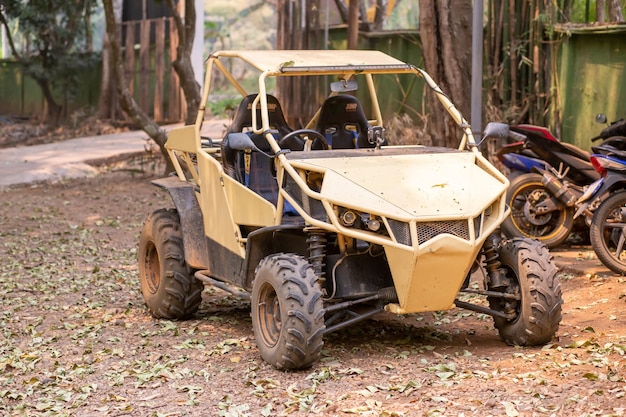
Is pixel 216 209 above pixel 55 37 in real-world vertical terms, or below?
below

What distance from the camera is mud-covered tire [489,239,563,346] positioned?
257 inches

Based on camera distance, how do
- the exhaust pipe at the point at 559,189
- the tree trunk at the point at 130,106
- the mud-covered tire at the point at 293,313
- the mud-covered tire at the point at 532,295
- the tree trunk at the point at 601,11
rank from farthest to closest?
the tree trunk at the point at 130,106, the tree trunk at the point at 601,11, the exhaust pipe at the point at 559,189, the mud-covered tire at the point at 532,295, the mud-covered tire at the point at 293,313

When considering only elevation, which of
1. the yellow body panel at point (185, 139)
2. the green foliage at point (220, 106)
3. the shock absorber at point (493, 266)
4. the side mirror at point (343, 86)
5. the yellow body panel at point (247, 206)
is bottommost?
the green foliage at point (220, 106)

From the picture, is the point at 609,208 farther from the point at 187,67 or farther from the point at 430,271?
the point at 187,67

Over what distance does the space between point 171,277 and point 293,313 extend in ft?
6.87

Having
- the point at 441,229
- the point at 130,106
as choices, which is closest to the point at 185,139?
the point at 441,229

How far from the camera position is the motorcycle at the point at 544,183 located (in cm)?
985

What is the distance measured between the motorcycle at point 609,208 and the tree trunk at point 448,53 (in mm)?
2185

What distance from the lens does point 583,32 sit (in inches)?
449

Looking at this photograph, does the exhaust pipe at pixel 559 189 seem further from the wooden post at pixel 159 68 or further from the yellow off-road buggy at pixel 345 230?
the wooden post at pixel 159 68

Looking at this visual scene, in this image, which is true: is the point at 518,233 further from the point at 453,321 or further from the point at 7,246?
the point at 7,246

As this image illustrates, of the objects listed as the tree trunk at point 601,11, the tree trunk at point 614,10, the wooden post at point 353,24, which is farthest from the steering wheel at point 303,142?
the wooden post at point 353,24

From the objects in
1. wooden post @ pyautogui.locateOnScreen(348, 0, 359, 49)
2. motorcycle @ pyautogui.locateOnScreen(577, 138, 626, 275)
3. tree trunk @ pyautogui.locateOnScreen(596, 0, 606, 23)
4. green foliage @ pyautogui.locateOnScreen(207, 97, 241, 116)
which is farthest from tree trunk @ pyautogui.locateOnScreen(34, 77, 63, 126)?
motorcycle @ pyautogui.locateOnScreen(577, 138, 626, 275)

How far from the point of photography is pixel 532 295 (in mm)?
6555
